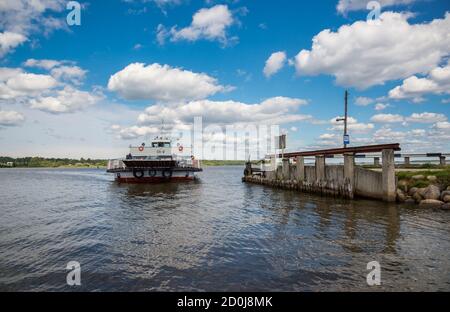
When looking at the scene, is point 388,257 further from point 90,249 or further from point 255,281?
point 90,249

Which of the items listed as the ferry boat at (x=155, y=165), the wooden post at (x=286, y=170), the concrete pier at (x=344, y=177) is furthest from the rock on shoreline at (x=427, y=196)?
the ferry boat at (x=155, y=165)

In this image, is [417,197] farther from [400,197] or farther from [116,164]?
[116,164]

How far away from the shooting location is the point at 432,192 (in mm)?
19297

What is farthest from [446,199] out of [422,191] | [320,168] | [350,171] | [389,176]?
[320,168]

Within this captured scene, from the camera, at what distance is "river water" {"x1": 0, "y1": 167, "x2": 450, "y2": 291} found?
7.48 m

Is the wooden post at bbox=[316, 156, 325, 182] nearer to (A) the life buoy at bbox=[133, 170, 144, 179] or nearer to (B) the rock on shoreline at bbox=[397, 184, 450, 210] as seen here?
(B) the rock on shoreline at bbox=[397, 184, 450, 210]

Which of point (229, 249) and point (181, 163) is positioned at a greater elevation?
point (181, 163)

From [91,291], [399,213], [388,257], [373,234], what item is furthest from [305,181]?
[91,291]

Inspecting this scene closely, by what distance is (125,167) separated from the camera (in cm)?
4384

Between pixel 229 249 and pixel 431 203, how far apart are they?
51.1 feet

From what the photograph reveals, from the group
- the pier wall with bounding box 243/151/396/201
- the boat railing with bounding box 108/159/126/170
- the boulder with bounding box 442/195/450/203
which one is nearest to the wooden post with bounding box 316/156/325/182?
the pier wall with bounding box 243/151/396/201

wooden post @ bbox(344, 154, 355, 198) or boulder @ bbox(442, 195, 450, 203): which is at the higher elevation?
wooden post @ bbox(344, 154, 355, 198)

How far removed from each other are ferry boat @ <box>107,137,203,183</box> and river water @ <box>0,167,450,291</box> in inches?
940
